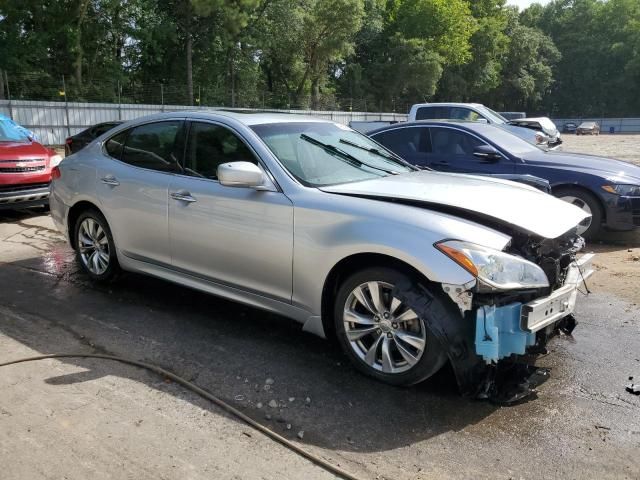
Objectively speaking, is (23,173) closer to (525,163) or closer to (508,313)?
(525,163)

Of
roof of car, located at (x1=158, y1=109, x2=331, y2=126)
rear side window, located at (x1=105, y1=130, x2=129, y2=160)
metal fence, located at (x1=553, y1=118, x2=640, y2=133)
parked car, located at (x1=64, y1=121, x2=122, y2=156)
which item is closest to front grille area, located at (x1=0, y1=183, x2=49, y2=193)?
parked car, located at (x1=64, y1=121, x2=122, y2=156)

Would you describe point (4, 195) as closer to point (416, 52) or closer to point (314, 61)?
point (314, 61)

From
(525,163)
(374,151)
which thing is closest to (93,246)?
(374,151)

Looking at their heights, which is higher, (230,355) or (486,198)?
(486,198)

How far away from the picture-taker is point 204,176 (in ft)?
14.6

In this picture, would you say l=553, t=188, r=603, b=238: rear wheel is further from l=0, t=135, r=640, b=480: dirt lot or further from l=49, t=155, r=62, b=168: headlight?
l=49, t=155, r=62, b=168: headlight

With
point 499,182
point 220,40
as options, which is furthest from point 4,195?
point 220,40

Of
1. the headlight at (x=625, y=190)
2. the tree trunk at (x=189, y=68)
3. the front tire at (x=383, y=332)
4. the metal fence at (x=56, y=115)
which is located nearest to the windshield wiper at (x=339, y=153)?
the front tire at (x=383, y=332)

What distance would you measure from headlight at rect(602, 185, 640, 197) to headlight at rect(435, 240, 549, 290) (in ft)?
15.2

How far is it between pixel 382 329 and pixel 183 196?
6.47ft

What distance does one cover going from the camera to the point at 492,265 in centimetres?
317

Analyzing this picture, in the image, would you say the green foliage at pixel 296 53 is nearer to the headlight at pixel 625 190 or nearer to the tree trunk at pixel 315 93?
the tree trunk at pixel 315 93

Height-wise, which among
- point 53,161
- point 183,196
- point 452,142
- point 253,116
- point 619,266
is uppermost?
point 253,116

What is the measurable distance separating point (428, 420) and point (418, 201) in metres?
1.33
